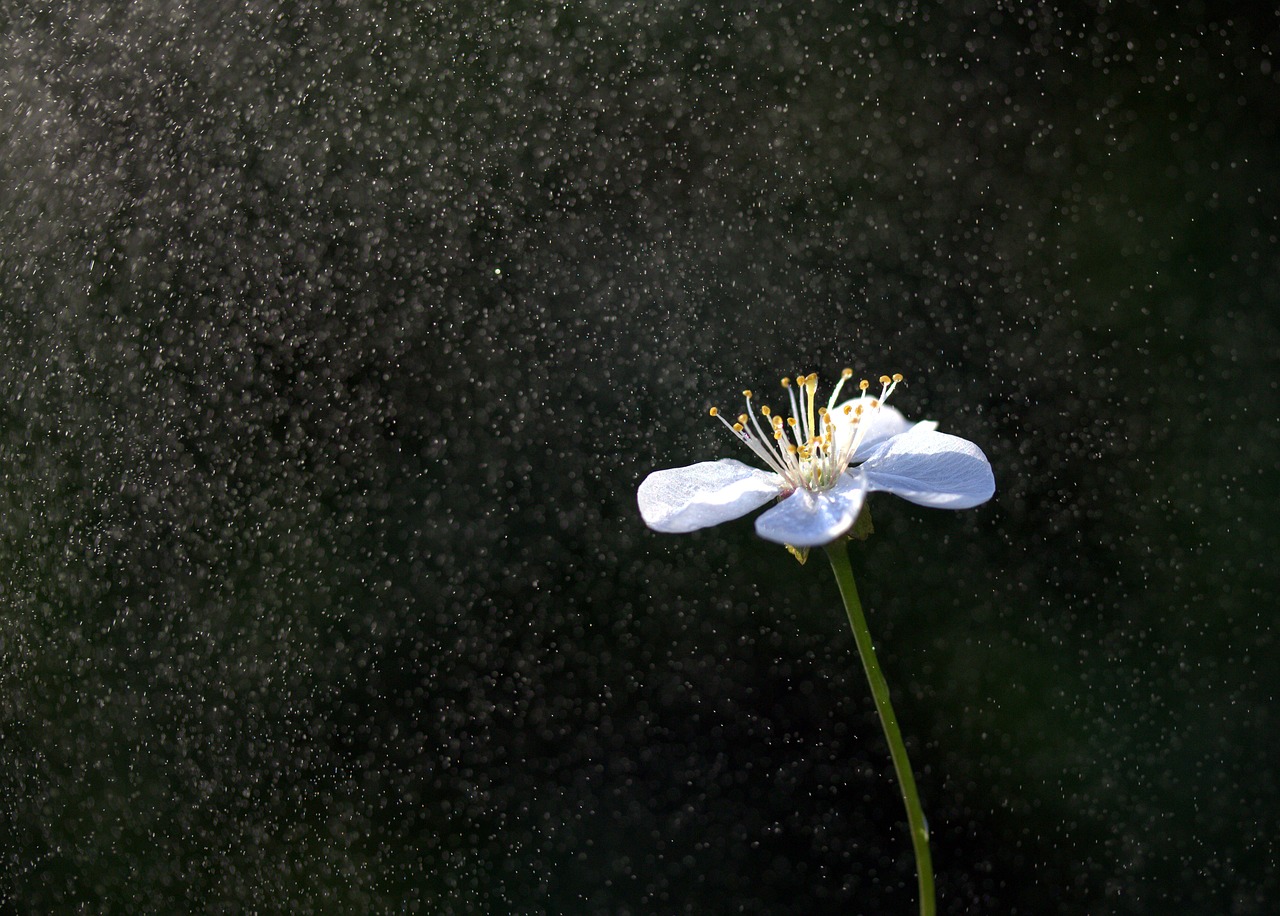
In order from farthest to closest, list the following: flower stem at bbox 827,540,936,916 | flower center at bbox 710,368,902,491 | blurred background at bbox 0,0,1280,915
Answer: blurred background at bbox 0,0,1280,915
flower center at bbox 710,368,902,491
flower stem at bbox 827,540,936,916

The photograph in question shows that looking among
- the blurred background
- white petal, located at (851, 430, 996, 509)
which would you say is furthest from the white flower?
the blurred background

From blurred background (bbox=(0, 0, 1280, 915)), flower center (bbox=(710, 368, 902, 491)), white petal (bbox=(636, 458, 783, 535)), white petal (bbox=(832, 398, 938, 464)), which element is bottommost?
blurred background (bbox=(0, 0, 1280, 915))

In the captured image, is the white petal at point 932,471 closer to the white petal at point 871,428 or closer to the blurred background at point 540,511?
the white petal at point 871,428

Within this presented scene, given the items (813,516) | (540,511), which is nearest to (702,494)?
(813,516)

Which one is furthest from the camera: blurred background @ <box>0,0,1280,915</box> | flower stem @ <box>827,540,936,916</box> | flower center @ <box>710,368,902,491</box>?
blurred background @ <box>0,0,1280,915</box>

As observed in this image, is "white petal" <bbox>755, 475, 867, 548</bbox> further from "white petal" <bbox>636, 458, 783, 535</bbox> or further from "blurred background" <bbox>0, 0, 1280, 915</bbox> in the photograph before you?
"blurred background" <bbox>0, 0, 1280, 915</bbox>

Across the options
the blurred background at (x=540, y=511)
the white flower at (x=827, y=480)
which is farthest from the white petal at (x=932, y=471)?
the blurred background at (x=540, y=511)

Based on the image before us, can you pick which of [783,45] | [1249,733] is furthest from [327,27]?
[1249,733]

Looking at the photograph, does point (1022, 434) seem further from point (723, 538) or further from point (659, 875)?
point (659, 875)
